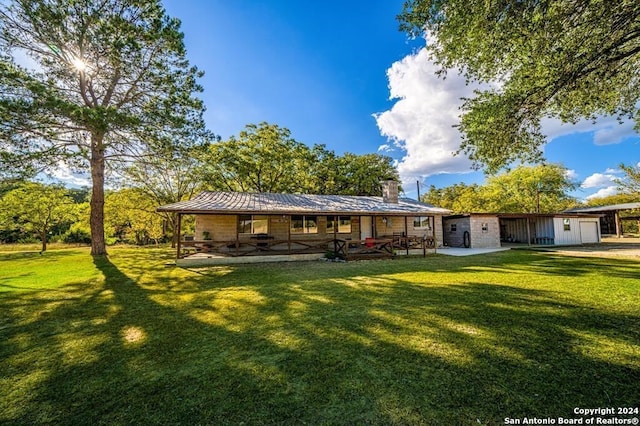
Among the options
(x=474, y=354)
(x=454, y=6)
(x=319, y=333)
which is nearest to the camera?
(x=474, y=354)

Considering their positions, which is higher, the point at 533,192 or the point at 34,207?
the point at 533,192

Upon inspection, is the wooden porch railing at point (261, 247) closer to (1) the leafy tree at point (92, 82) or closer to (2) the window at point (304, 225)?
(2) the window at point (304, 225)

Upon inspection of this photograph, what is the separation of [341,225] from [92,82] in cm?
1376

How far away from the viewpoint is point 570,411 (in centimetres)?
219

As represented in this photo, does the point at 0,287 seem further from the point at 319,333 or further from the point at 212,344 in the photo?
the point at 319,333

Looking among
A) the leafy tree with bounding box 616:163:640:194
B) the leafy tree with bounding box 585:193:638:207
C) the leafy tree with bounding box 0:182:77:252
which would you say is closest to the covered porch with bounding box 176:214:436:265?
the leafy tree with bounding box 0:182:77:252

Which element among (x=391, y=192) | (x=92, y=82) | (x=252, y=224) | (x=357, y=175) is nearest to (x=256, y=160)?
(x=252, y=224)

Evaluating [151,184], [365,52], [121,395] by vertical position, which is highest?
[365,52]

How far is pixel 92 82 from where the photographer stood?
11.8 metres

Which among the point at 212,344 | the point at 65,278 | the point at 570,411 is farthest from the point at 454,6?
the point at 65,278

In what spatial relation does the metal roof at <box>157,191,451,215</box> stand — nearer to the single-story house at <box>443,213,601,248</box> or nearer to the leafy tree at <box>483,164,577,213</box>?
the single-story house at <box>443,213,601,248</box>

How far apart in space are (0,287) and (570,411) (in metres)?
11.6

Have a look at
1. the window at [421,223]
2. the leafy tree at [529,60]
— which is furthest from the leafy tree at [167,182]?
the leafy tree at [529,60]

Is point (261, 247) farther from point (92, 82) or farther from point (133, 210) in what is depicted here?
point (133, 210)
